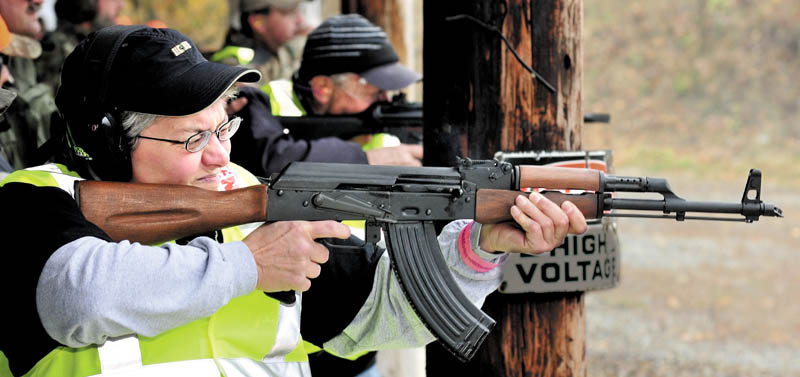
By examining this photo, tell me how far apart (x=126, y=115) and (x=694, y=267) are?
29.7 feet

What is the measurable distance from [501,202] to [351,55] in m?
2.23

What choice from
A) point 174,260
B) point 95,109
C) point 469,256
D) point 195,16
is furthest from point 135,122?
point 195,16

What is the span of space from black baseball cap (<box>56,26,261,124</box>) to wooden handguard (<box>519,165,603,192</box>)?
0.87 metres

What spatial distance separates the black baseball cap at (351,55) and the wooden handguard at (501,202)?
2111 millimetres

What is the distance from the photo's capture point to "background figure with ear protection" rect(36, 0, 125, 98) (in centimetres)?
632

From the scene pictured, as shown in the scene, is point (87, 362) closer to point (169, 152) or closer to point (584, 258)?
point (169, 152)

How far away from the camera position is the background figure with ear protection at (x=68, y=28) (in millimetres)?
6320

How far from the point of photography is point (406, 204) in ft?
8.24

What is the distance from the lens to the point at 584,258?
3055 mm

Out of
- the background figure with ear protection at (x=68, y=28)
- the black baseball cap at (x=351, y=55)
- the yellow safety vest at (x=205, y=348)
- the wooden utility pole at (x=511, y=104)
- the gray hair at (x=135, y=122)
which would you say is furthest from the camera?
the background figure with ear protection at (x=68, y=28)

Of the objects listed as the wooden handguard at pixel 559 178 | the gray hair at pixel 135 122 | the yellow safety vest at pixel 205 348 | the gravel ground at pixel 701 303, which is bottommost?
the gravel ground at pixel 701 303

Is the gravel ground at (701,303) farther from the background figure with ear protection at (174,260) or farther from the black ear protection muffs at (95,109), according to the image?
the black ear protection muffs at (95,109)

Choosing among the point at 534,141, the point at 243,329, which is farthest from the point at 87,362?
the point at 534,141

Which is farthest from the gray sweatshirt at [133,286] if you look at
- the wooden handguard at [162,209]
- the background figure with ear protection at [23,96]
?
the background figure with ear protection at [23,96]
